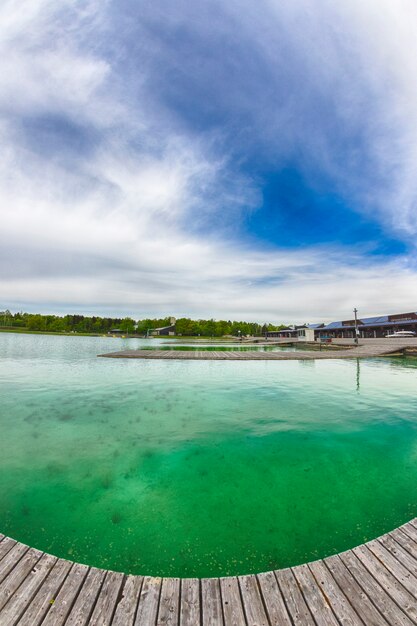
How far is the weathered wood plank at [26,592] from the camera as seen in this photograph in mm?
2436

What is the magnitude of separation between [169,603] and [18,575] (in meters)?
1.65

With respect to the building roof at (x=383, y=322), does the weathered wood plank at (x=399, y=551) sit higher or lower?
lower

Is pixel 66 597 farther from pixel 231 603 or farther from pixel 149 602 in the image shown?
pixel 231 603

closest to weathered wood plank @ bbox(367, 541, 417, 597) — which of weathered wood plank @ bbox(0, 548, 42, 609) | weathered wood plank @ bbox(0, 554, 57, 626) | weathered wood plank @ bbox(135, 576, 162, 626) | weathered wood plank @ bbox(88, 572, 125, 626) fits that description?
weathered wood plank @ bbox(135, 576, 162, 626)

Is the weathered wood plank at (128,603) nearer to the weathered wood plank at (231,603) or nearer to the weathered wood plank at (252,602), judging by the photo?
the weathered wood plank at (231,603)

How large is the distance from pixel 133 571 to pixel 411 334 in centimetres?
6180

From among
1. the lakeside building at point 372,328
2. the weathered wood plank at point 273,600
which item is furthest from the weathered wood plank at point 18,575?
the lakeside building at point 372,328

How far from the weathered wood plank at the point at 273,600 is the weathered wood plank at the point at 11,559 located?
269 centimetres

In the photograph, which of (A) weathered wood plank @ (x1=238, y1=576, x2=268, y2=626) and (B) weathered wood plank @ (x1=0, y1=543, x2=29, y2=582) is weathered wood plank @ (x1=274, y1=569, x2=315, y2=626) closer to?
(A) weathered wood plank @ (x1=238, y1=576, x2=268, y2=626)

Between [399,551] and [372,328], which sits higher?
[372,328]

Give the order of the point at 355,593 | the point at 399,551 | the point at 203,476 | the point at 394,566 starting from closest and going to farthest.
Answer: the point at 355,593 → the point at 394,566 → the point at 399,551 → the point at 203,476

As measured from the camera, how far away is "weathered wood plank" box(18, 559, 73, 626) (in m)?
2.41

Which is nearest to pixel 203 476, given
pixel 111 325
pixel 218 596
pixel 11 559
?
pixel 218 596

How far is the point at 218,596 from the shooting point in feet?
8.82
